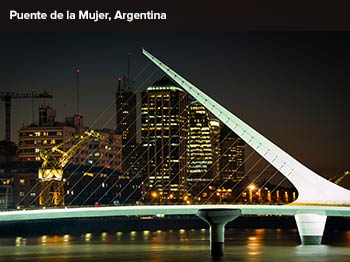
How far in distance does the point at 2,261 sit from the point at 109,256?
14.0ft

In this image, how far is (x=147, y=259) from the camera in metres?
31.7

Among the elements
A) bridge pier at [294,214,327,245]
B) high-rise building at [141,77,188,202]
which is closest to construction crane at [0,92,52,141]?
high-rise building at [141,77,188,202]

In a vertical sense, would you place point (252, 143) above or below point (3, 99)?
below

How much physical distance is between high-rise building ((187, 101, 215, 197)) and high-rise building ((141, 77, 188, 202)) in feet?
3.41

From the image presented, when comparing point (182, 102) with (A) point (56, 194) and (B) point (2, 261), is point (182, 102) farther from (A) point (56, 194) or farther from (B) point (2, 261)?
(B) point (2, 261)

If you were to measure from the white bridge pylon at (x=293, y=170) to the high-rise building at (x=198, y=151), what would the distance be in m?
55.8

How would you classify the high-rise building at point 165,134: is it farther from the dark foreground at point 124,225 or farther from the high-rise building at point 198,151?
the dark foreground at point 124,225

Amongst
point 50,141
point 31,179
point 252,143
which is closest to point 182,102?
point 50,141

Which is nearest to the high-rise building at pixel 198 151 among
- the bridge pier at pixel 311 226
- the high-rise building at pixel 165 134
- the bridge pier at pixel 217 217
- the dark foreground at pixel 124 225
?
the high-rise building at pixel 165 134

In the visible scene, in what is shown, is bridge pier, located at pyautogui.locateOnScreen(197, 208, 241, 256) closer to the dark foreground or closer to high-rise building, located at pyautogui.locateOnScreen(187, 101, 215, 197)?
the dark foreground

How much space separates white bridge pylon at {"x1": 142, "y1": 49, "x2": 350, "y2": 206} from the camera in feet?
114

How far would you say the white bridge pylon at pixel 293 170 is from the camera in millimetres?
34625

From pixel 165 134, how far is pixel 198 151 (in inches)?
168

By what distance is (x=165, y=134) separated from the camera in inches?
3893
